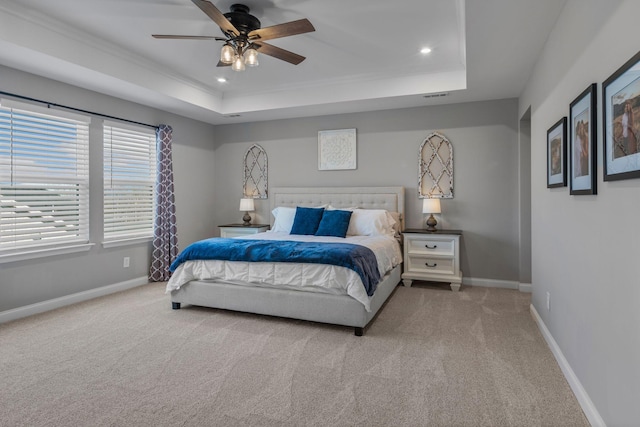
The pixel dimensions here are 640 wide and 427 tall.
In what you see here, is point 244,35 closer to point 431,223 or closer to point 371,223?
point 371,223

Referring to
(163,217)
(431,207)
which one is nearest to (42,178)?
(163,217)

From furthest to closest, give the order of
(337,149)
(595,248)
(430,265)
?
(337,149) → (430,265) → (595,248)

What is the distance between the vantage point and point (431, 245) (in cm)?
451

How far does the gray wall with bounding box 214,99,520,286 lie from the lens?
4.58m

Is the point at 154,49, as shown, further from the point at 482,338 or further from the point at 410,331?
the point at 482,338

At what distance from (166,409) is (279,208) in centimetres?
356

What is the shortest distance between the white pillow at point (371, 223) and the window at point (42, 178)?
3.21 m

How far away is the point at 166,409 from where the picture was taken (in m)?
1.99

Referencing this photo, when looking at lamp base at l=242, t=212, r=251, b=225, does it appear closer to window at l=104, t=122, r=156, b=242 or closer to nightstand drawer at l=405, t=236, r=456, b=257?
window at l=104, t=122, r=156, b=242

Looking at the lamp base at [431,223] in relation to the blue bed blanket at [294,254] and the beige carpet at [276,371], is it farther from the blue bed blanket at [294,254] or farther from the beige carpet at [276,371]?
the blue bed blanket at [294,254]

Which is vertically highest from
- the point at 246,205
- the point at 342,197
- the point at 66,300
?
the point at 342,197

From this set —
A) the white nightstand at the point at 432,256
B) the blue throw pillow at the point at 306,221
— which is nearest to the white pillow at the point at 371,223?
the white nightstand at the point at 432,256

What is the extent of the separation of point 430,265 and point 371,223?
909mm

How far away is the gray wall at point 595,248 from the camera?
57.6 inches
